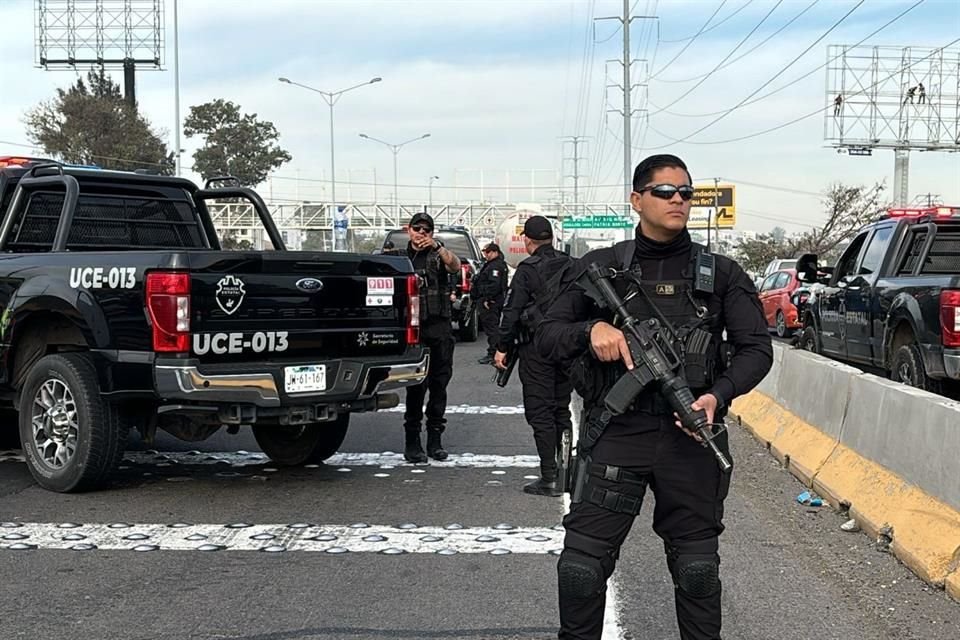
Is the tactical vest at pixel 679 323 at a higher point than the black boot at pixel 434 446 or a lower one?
higher

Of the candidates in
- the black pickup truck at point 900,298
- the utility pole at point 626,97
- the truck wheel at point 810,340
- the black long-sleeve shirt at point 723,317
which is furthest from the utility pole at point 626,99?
the black long-sleeve shirt at point 723,317

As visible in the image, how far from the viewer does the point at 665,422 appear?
3643 millimetres

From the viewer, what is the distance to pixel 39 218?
312 inches

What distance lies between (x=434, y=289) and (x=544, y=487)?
187 cm

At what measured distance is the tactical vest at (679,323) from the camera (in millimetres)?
3623

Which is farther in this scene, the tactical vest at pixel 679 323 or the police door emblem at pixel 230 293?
the police door emblem at pixel 230 293

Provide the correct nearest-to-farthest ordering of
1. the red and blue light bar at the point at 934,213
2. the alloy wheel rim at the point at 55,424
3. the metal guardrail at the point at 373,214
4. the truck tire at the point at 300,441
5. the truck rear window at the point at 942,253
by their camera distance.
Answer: the alloy wheel rim at the point at 55,424
the truck tire at the point at 300,441
the truck rear window at the point at 942,253
the red and blue light bar at the point at 934,213
the metal guardrail at the point at 373,214

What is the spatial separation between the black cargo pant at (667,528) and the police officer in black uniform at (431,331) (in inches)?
175

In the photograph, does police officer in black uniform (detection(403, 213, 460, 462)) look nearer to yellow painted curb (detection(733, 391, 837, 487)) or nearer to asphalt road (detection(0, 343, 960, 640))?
asphalt road (detection(0, 343, 960, 640))

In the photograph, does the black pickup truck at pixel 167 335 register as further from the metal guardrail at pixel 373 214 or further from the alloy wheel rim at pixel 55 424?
the metal guardrail at pixel 373 214

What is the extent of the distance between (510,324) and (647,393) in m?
3.69

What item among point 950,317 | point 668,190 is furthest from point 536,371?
point 668,190

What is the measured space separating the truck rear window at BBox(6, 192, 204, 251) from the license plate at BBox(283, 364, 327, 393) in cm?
225

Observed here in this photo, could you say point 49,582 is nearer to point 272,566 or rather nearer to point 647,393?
point 272,566
